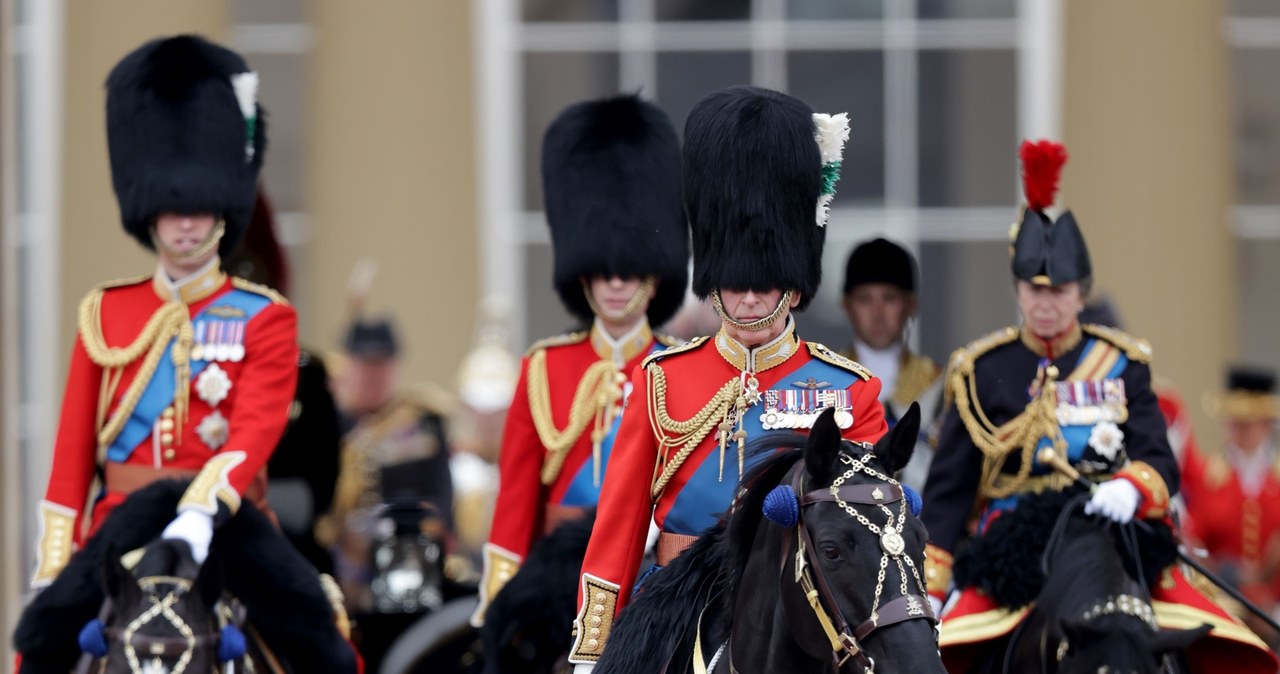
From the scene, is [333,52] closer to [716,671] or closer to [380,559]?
[380,559]

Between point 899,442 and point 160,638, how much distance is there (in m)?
2.20

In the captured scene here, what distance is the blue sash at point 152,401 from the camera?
6590mm

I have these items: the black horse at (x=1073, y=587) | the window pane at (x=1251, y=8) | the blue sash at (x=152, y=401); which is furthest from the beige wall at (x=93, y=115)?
the black horse at (x=1073, y=587)

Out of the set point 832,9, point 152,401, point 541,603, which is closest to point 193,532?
point 152,401

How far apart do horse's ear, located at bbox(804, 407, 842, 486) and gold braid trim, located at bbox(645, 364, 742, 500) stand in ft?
2.19

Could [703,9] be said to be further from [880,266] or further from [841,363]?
[841,363]

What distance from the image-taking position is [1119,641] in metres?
5.96

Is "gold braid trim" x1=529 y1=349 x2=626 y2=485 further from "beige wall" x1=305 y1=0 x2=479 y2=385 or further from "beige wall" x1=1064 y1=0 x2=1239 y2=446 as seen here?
"beige wall" x1=1064 y1=0 x2=1239 y2=446

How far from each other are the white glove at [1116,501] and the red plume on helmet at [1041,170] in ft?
3.11

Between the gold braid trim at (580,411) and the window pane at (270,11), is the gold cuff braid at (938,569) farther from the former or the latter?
the window pane at (270,11)

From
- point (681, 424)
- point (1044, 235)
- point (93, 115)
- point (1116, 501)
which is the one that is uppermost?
point (93, 115)

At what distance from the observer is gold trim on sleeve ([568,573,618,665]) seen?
5.17 meters

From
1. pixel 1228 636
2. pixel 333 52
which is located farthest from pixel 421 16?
pixel 1228 636

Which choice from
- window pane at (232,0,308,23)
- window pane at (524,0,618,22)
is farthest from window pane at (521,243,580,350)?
window pane at (232,0,308,23)
